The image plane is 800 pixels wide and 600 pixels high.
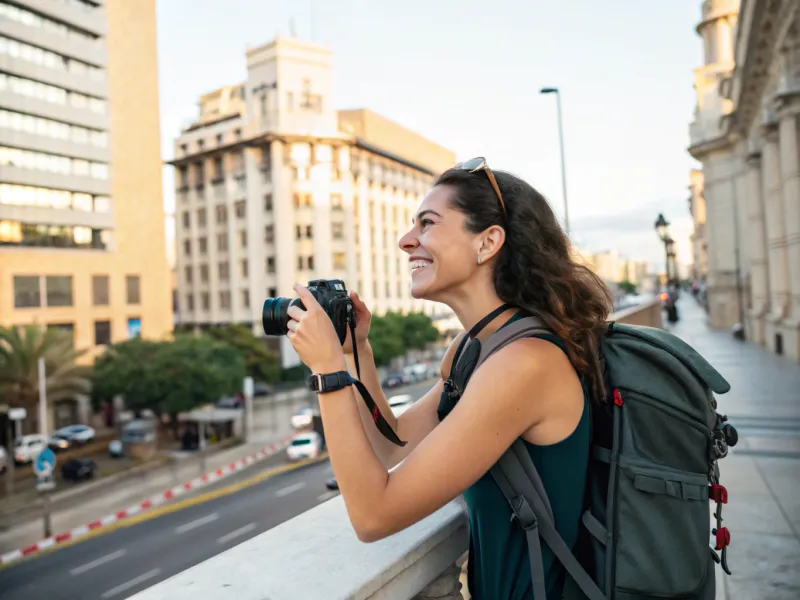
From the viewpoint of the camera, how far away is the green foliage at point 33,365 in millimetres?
29625

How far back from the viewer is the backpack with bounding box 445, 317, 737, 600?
5.75 ft

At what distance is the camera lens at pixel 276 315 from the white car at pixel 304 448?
31226mm

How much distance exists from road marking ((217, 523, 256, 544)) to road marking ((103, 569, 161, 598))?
2410 mm

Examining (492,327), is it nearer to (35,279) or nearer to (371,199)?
(35,279)

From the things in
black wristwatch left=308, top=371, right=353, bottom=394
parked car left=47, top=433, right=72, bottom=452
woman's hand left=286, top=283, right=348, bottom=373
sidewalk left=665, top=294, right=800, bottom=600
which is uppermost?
woman's hand left=286, top=283, right=348, bottom=373

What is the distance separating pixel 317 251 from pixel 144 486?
36161 mm

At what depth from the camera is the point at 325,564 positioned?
1.87 meters

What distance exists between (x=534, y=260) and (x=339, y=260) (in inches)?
2504

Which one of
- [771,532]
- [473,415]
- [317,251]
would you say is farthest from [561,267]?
[317,251]

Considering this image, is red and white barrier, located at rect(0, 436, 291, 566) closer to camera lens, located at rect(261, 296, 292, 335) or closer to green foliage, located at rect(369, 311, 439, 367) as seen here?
green foliage, located at rect(369, 311, 439, 367)

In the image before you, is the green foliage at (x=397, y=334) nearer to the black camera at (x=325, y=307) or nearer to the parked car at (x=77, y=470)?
the parked car at (x=77, y=470)

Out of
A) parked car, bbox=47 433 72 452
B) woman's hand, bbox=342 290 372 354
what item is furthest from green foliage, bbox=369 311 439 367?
woman's hand, bbox=342 290 372 354

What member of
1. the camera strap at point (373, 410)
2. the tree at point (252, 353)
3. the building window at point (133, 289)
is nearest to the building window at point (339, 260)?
the tree at point (252, 353)

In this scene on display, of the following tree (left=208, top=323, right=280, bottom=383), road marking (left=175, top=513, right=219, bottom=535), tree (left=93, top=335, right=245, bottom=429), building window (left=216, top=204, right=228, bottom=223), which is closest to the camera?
road marking (left=175, top=513, right=219, bottom=535)
